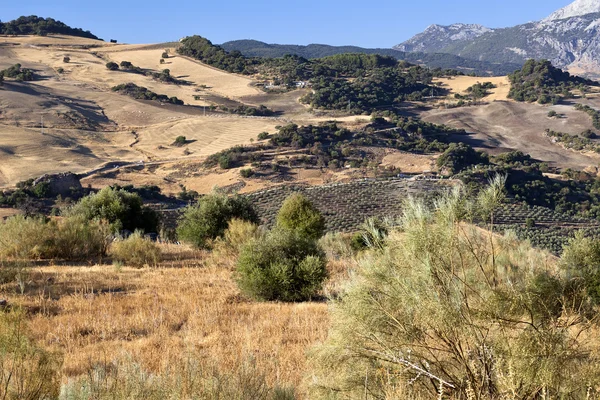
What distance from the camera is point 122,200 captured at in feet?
67.9

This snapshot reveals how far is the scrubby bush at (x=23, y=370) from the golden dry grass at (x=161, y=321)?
95 centimetres

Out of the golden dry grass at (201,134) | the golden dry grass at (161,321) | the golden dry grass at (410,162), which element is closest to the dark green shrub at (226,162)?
the golden dry grass at (201,134)

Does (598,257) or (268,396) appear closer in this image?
(268,396)

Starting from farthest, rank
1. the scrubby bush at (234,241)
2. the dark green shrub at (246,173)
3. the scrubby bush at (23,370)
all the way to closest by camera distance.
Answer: the dark green shrub at (246,173)
the scrubby bush at (234,241)
the scrubby bush at (23,370)

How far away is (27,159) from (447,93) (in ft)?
225

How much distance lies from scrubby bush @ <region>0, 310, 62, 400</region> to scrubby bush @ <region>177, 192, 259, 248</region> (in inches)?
505

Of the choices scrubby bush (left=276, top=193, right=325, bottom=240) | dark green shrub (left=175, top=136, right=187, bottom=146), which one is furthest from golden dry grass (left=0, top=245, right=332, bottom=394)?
dark green shrub (left=175, top=136, right=187, bottom=146)

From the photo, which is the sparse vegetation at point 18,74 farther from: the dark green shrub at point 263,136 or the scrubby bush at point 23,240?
the scrubby bush at point 23,240

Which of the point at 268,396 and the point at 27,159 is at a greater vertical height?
the point at 268,396

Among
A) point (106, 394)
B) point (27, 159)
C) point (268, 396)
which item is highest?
point (106, 394)

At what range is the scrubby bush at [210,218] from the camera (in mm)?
18031

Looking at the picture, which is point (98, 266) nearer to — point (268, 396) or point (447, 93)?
point (268, 396)

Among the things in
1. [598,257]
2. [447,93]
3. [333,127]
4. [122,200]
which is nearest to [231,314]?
[598,257]

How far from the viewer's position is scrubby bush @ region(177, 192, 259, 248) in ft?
59.2
